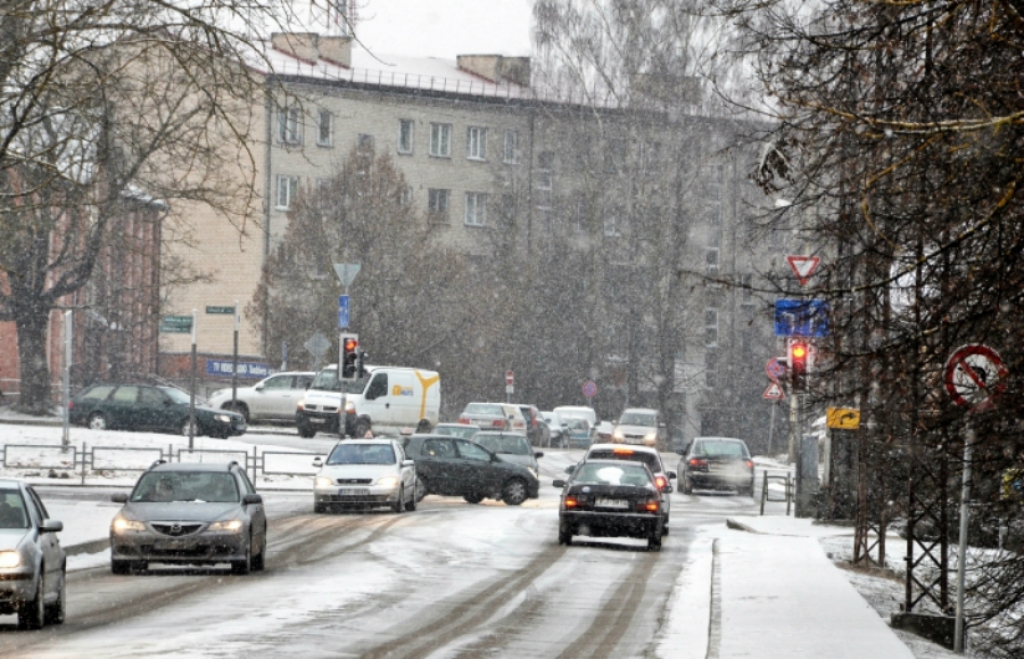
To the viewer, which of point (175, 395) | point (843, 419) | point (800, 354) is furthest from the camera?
point (175, 395)

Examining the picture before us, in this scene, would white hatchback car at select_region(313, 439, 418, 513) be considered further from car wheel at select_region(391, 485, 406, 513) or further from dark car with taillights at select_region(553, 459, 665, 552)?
dark car with taillights at select_region(553, 459, 665, 552)

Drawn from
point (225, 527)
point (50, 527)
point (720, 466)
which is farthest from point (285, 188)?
point (50, 527)

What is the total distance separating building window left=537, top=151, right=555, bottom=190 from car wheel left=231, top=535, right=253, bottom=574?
69.7 metres

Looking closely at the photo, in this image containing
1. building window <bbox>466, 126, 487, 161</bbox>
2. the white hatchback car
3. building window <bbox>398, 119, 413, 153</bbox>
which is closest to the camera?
the white hatchback car

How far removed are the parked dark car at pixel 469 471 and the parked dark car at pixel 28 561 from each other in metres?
22.7

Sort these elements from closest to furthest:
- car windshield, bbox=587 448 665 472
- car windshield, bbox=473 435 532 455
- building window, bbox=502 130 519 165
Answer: car windshield, bbox=587 448 665 472, car windshield, bbox=473 435 532 455, building window, bbox=502 130 519 165

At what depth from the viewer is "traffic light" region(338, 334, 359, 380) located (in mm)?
40344

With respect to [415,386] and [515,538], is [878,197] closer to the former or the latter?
[515,538]

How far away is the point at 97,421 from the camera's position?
2090 inches

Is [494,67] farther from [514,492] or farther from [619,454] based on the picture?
[619,454]

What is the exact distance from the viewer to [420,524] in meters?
31.8

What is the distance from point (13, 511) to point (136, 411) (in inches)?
1446

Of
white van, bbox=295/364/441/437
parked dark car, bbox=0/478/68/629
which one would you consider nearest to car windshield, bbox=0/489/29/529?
parked dark car, bbox=0/478/68/629

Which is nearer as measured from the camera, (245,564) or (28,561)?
(28,561)
